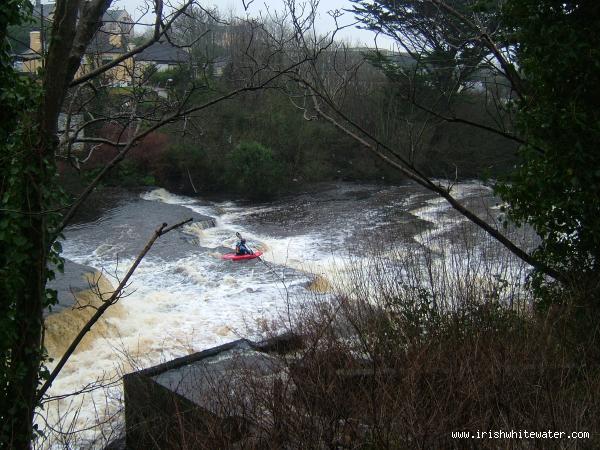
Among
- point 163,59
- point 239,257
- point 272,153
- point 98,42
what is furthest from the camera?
point 272,153

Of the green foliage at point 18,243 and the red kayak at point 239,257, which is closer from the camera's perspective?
the green foliage at point 18,243

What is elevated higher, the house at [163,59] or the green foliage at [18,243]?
the house at [163,59]

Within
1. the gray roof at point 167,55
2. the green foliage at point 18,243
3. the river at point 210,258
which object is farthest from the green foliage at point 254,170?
the green foliage at point 18,243

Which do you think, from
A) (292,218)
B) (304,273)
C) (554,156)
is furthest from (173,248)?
(554,156)

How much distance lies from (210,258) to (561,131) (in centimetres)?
998

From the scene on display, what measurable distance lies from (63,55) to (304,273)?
966 centimetres

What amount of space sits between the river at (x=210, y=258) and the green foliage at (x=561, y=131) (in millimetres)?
1703

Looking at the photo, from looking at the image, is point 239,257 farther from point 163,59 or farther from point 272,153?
point 272,153

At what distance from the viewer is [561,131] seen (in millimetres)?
5336

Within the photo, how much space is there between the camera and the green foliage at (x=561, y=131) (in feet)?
17.1

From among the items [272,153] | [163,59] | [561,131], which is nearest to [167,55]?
[163,59]

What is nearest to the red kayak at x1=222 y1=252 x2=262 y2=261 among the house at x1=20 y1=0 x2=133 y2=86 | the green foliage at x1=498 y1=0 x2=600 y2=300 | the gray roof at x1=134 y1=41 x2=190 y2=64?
the gray roof at x1=134 y1=41 x2=190 y2=64

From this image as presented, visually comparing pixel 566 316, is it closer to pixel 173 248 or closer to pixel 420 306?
pixel 420 306

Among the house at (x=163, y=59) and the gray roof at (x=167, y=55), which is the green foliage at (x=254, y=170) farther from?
the house at (x=163, y=59)
